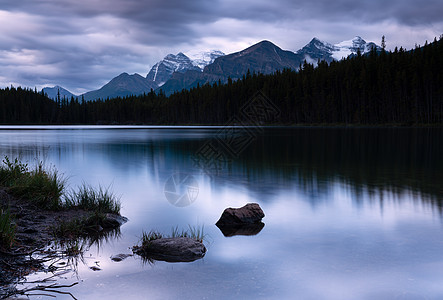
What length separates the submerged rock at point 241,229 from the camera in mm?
11445

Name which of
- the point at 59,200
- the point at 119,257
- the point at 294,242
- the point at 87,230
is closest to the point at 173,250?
the point at 119,257

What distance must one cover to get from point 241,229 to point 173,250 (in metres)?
3.13

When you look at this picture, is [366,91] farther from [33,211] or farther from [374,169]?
[33,211]

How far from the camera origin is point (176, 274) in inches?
321

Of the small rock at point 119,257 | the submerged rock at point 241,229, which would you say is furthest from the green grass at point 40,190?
the submerged rock at point 241,229

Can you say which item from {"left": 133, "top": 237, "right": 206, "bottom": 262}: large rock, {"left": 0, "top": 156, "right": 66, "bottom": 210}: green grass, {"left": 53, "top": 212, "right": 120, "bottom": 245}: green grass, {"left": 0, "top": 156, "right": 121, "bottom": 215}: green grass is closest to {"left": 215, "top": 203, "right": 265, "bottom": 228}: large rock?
{"left": 133, "top": 237, "right": 206, "bottom": 262}: large rock

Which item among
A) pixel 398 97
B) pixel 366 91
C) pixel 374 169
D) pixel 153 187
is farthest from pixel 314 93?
pixel 153 187

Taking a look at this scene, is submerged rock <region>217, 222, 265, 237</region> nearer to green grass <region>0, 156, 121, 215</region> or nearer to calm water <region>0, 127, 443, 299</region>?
calm water <region>0, 127, 443, 299</region>

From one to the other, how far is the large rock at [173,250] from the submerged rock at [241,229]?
1.95 meters

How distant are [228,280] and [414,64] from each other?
124857 millimetres

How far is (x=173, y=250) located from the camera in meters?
9.26

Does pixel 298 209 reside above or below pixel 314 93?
below

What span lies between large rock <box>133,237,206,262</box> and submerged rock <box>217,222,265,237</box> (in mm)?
1953

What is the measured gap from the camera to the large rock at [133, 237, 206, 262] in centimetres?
910
